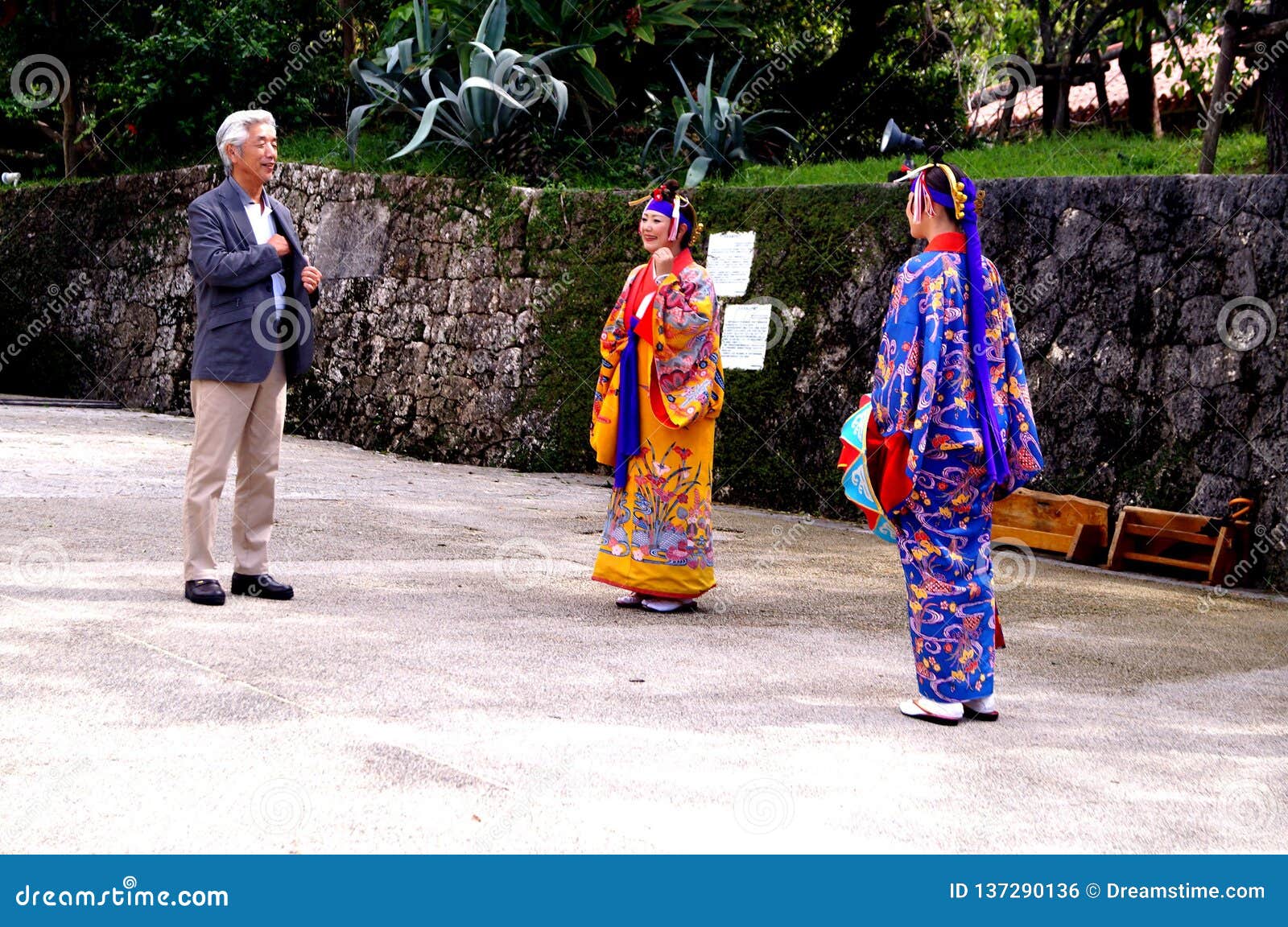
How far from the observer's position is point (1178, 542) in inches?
338

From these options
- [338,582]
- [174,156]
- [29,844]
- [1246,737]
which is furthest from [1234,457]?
[174,156]

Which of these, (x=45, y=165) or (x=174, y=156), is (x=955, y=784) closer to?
(x=174, y=156)

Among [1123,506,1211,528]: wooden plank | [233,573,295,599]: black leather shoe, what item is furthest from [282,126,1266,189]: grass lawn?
[233,573,295,599]: black leather shoe

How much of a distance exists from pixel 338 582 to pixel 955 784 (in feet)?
11.4

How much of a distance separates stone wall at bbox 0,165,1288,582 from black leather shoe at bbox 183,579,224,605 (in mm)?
5485

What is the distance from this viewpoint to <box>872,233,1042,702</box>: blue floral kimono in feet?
15.0

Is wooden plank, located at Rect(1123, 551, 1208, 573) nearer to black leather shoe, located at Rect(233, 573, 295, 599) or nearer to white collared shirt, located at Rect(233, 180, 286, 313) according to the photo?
black leather shoe, located at Rect(233, 573, 295, 599)

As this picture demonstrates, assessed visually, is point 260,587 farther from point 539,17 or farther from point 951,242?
point 539,17

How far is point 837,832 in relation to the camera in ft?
11.4

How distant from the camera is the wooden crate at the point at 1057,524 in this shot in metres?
8.87

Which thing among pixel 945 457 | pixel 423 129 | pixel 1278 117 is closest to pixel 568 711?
pixel 945 457

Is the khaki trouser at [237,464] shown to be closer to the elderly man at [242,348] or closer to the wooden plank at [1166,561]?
the elderly man at [242,348]

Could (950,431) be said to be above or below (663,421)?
above

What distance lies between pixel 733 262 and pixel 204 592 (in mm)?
6256
